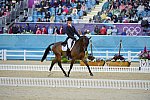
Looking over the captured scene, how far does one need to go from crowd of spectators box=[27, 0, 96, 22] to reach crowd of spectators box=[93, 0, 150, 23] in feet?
4.19

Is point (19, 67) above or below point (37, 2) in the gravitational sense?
below

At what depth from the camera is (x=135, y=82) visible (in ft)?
45.4

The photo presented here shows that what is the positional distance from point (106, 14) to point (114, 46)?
14.7 feet

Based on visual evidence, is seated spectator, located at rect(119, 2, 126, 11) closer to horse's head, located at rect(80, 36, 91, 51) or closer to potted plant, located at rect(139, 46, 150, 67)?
potted plant, located at rect(139, 46, 150, 67)

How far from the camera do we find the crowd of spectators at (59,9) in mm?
29980

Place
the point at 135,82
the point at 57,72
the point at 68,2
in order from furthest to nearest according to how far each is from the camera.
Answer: the point at 68,2 → the point at 57,72 → the point at 135,82

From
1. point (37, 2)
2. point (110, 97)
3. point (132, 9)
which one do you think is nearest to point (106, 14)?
point (132, 9)

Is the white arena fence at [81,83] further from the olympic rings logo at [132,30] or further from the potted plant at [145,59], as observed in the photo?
the olympic rings logo at [132,30]

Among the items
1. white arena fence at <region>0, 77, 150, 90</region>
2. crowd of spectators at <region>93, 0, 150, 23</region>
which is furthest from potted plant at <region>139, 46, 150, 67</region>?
crowd of spectators at <region>93, 0, 150, 23</region>

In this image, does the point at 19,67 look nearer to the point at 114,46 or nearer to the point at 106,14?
the point at 114,46

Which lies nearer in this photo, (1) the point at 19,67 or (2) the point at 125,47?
(1) the point at 19,67

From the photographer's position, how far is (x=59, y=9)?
31062mm

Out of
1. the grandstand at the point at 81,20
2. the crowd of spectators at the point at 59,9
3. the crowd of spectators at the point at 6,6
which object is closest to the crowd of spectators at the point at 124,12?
the grandstand at the point at 81,20

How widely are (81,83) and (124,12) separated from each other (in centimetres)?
1539
